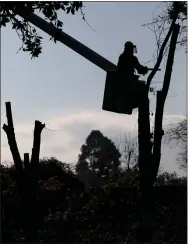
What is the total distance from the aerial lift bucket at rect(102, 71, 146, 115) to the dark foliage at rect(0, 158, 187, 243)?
566 cm

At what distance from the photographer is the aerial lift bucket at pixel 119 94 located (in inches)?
297

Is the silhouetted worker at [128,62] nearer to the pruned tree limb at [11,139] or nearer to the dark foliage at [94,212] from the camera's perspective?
the pruned tree limb at [11,139]

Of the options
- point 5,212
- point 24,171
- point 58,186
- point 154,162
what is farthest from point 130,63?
point 58,186

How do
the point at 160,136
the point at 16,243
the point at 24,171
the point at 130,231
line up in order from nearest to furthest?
the point at 160,136
the point at 24,171
the point at 16,243
the point at 130,231

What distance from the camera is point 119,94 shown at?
7570 mm

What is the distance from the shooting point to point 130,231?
12898 mm

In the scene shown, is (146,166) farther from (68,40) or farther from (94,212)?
(94,212)

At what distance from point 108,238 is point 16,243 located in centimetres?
298

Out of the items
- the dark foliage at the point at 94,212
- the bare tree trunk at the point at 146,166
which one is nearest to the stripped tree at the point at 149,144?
the bare tree trunk at the point at 146,166

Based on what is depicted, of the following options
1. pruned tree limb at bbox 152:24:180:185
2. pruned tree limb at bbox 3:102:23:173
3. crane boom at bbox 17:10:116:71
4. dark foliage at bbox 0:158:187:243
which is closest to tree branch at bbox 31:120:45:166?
pruned tree limb at bbox 3:102:23:173

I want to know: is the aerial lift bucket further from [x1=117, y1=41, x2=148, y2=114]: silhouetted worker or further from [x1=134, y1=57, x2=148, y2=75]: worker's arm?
[x1=134, y1=57, x2=148, y2=75]: worker's arm

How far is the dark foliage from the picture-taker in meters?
13.0

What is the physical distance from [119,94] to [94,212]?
7.87 meters

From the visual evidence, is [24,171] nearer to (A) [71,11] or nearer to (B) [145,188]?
(B) [145,188]
